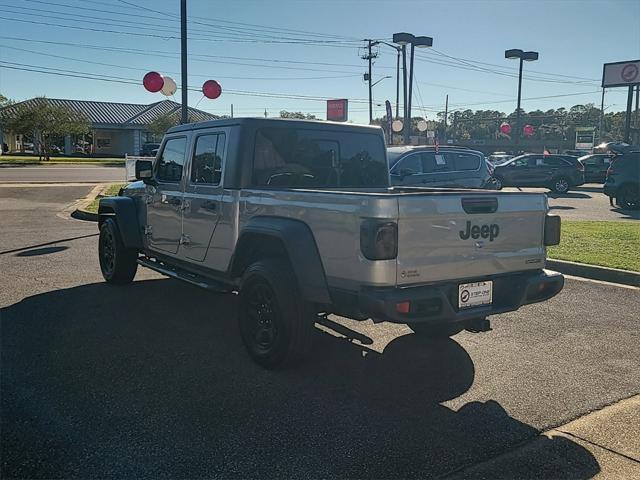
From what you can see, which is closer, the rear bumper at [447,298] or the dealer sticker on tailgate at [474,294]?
the rear bumper at [447,298]

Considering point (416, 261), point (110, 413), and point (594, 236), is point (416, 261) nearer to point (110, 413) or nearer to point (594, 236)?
point (110, 413)

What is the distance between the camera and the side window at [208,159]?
5.32 meters

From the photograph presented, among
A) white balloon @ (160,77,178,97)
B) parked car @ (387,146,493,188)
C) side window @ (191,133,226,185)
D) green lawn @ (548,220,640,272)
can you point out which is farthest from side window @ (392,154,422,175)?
side window @ (191,133,226,185)

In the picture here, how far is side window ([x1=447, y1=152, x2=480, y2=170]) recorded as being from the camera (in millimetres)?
15336

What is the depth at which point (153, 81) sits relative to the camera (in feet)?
43.7

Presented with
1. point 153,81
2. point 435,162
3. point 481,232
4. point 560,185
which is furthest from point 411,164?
point 560,185

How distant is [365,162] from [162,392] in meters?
3.00

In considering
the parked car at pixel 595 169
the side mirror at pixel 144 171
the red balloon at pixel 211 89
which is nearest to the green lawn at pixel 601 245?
the side mirror at pixel 144 171

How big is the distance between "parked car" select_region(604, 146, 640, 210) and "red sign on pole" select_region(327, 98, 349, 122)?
28.9 meters

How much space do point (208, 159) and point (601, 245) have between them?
270 inches

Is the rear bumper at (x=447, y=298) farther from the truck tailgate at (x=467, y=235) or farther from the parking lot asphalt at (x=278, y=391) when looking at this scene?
the parking lot asphalt at (x=278, y=391)

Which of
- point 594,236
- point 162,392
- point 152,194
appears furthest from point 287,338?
point 594,236

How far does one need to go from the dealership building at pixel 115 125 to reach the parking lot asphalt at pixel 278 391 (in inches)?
2171

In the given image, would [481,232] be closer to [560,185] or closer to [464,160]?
[464,160]
